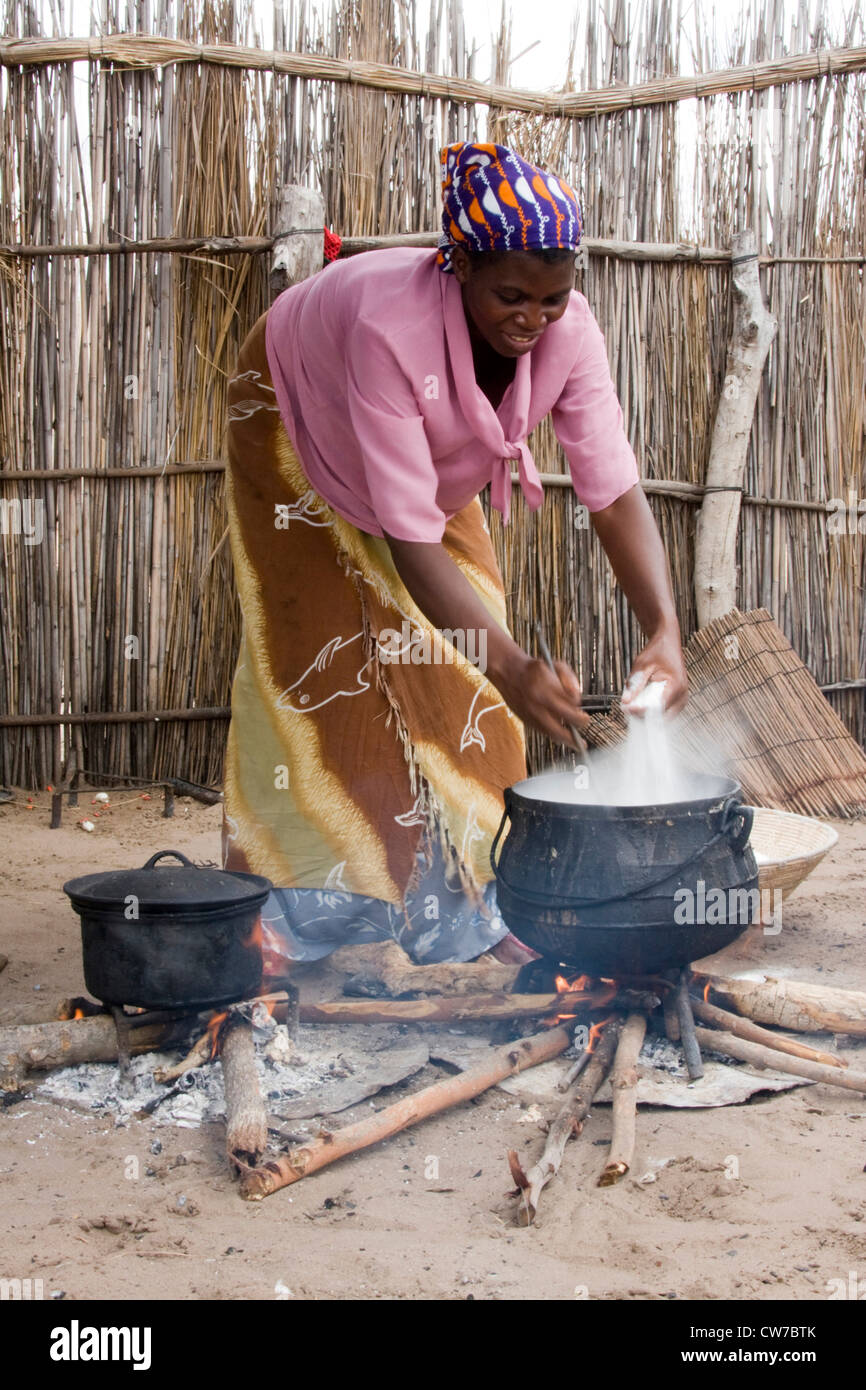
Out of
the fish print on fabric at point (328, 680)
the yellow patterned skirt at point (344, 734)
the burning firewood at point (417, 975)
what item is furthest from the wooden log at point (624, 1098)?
the fish print on fabric at point (328, 680)

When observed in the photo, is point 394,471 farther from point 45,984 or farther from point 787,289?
point 787,289

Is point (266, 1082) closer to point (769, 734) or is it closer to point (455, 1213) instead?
point (455, 1213)

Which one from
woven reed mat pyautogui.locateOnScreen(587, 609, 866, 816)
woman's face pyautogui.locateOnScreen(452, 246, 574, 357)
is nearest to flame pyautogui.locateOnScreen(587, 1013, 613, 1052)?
woman's face pyautogui.locateOnScreen(452, 246, 574, 357)

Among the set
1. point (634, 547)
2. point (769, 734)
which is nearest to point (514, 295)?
point (634, 547)

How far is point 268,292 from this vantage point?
545 centimetres

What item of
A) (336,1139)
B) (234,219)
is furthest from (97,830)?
(336,1139)

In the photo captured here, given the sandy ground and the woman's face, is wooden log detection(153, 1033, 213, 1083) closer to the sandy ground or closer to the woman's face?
the sandy ground

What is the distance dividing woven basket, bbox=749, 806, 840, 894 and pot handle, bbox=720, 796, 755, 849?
0.87 meters

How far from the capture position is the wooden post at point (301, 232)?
511 cm

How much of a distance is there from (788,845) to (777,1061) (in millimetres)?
1492

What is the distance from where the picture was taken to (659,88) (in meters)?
5.55

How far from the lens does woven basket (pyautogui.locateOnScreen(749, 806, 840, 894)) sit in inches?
143

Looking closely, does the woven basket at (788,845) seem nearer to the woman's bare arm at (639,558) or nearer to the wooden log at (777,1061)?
the wooden log at (777,1061)

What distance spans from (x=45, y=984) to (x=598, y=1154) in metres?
1.77
